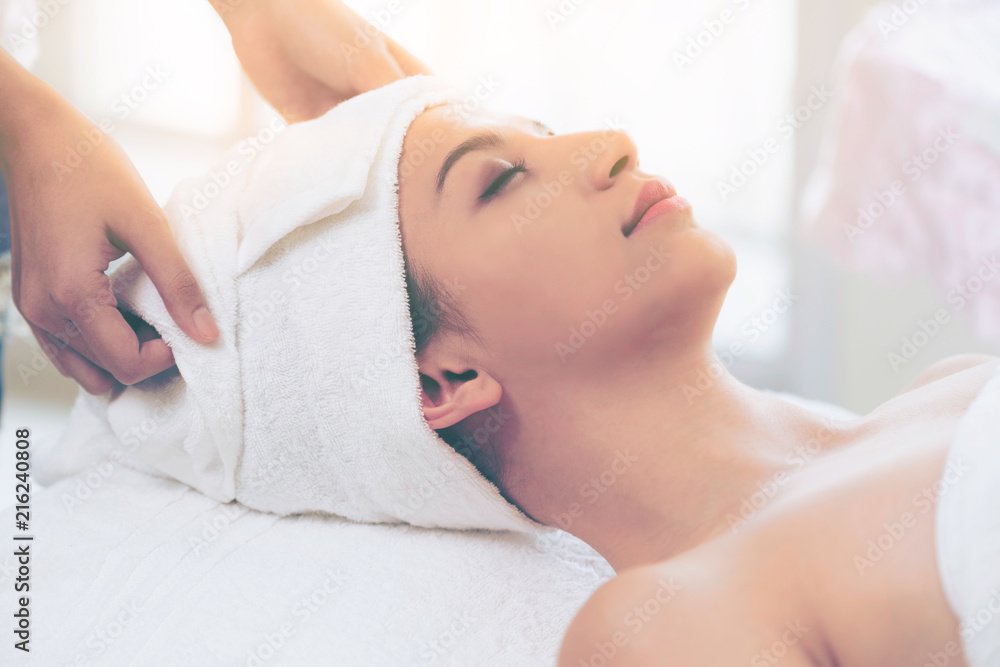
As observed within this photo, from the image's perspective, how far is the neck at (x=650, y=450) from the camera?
33.3 inches

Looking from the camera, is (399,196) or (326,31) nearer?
(399,196)

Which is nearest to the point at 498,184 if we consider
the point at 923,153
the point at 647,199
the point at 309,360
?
the point at 647,199

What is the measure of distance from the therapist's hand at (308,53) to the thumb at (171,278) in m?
0.46

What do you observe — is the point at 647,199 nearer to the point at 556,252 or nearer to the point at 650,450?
Result: the point at 556,252

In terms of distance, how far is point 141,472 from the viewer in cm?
102

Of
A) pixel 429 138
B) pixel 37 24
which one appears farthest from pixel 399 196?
pixel 37 24

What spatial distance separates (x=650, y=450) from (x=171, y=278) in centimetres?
63

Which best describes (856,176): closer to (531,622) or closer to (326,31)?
(326,31)

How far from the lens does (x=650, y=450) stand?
877 millimetres

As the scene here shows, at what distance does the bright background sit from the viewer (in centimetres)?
203

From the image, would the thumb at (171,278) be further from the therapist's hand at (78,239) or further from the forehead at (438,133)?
the forehead at (438,133)

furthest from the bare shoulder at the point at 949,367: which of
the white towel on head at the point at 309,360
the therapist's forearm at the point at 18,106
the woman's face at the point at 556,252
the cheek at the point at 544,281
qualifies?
the therapist's forearm at the point at 18,106

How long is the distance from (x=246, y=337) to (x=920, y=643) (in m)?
0.79

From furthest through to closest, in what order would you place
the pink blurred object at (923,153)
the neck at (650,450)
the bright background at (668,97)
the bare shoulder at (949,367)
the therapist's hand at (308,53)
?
the bright background at (668,97) → the pink blurred object at (923,153) → the therapist's hand at (308,53) → the bare shoulder at (949,367) → the neck at (650,450)
